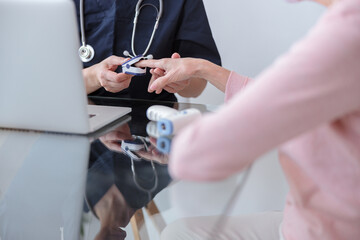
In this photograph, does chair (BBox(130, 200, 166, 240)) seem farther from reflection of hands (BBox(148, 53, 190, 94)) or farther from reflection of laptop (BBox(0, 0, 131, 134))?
reflection of hands (BBox(148, 53, 190, 94))

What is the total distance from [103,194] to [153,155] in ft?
0.45

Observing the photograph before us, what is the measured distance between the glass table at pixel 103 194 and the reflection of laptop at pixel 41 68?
0.08 metres

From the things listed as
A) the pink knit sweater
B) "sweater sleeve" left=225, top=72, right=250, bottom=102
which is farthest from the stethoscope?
the pink knit sweater

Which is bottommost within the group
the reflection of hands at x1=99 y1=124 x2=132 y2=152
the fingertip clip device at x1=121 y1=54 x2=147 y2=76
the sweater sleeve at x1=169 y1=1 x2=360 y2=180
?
the reflection of hands at x1=99 y1=124 x2=132 y2=152

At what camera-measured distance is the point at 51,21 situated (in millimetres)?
891

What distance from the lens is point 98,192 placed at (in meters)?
0.72

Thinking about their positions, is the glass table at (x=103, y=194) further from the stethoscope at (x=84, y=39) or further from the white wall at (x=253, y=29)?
the white wall at (x=253, y=29)

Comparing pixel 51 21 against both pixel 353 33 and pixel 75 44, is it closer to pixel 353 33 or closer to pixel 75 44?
pixel 75 44

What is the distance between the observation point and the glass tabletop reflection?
637 millimetres

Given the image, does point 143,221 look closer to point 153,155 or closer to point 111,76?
point 153,155

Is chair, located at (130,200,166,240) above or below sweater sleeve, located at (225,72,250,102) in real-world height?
below

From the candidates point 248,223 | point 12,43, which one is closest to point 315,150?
point 248,223

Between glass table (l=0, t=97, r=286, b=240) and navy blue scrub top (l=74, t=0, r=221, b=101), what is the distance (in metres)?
0.62

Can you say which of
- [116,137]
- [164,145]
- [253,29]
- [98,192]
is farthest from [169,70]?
[253,29]
